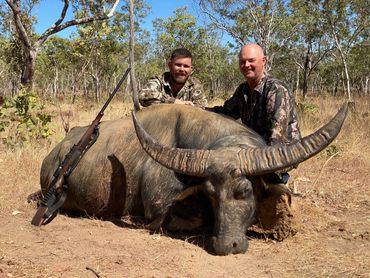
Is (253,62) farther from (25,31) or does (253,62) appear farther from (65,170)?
(25,31)

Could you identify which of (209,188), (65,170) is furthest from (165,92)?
(209,188)

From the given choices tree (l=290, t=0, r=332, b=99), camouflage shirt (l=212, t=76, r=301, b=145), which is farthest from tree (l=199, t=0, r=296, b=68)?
camouflage shirt (l=212, t=76, r=301, b=145)

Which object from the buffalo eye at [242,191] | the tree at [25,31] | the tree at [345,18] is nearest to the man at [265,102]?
the buffalo eye at [242,191]

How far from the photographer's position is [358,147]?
28.4 feet

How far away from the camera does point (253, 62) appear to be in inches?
188

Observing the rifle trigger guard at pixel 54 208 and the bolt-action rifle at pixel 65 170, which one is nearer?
the rifle trigger guard at pixel 54 208

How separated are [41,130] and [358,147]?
5999mm

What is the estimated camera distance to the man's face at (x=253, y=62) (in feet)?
15.7

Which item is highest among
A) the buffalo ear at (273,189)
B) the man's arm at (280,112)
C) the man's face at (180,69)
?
the man's face at (180,69)

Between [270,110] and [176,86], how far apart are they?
6.26 ft

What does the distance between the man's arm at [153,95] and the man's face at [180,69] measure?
0.25 metres

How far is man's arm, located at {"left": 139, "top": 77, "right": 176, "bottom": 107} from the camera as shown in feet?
19.0

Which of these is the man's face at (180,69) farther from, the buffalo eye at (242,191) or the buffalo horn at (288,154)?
the buffalo eye at (242,191)

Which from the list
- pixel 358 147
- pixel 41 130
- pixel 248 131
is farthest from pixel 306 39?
pixel 248 131
